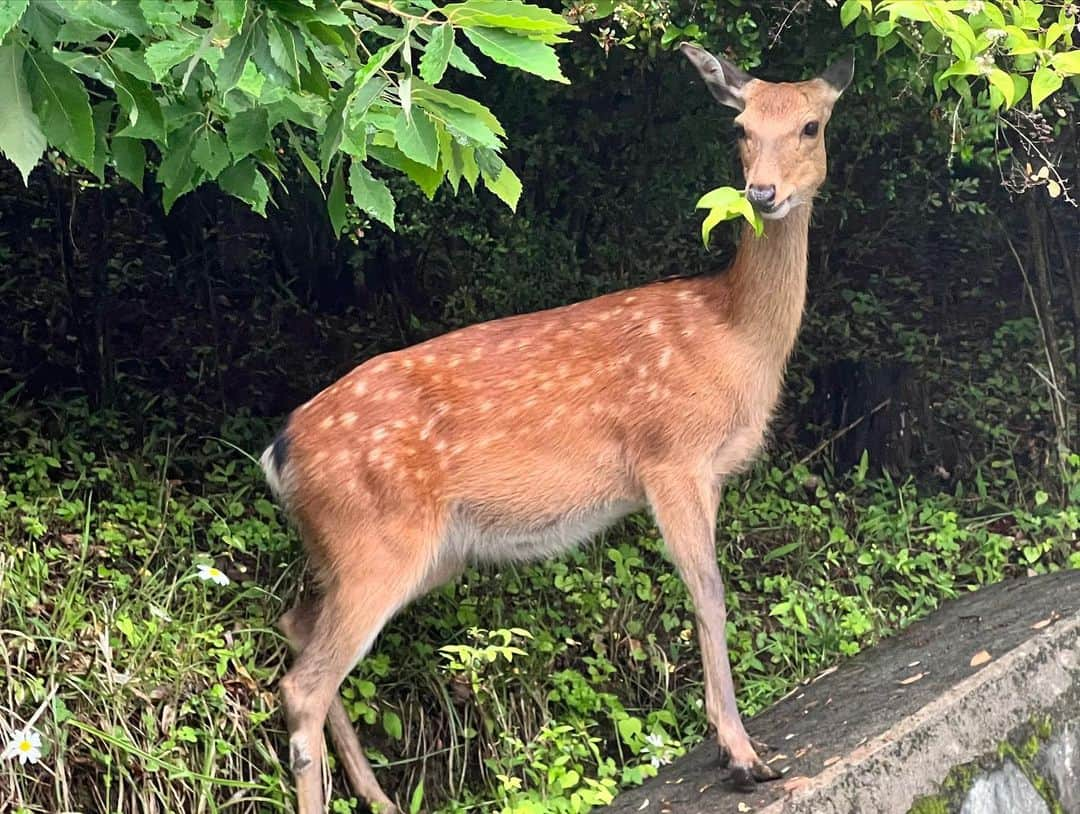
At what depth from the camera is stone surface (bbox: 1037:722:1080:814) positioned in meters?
3.92

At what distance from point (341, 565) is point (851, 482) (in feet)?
10.6

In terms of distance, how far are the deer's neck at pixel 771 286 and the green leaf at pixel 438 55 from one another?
Answer: 233 centimetres

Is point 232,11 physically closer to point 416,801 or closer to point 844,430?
point 416,801

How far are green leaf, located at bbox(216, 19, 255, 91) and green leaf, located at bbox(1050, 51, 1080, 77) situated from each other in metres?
2.35

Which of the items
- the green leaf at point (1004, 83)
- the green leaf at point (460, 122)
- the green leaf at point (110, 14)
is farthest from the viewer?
the green leaf at point (1004, 83)

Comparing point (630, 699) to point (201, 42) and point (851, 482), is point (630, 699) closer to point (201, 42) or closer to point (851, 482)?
point (851, 482)

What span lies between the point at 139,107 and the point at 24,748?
5.87 ft

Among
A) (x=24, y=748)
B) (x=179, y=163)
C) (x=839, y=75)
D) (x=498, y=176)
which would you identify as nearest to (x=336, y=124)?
(x=498, y=176)

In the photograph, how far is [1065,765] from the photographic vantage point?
3.97 m

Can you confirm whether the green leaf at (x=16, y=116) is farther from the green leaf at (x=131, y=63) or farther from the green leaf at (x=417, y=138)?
the green leaf at (x=417, y=138)

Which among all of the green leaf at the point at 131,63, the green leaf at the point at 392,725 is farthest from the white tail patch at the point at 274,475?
the green leaf at the point at 131,63

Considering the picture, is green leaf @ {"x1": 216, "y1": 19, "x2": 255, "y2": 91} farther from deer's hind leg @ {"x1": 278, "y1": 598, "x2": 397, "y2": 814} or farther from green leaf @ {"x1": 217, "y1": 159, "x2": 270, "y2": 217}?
deer's hind leg @ {"x1": 278, "y1": 598, "x2": 397, "y2": 814}

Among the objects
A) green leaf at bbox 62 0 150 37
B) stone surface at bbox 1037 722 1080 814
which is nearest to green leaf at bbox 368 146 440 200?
green leaf at bbox 62 0 150 37

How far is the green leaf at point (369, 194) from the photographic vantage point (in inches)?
96.3
